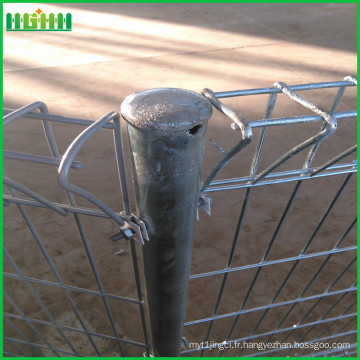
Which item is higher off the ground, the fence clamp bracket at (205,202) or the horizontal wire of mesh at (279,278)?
the fence clamp bracket at (205,202)

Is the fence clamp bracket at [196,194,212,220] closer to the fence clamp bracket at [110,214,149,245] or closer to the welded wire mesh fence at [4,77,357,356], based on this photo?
the fence clamp bracket at [110,214,149,245]

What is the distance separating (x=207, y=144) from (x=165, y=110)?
2154mm

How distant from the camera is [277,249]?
180 centimetres

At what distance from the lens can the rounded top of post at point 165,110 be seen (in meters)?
0.42

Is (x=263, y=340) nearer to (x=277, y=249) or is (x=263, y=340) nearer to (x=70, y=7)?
(x=277, y=249)

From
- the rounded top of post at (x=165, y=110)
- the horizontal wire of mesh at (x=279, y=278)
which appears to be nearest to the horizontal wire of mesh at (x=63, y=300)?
the horizontal wire of mesh at (x=279, y=278)

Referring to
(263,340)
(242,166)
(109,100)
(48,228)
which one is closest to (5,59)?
(109,100)

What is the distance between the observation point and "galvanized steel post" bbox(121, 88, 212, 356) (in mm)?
432

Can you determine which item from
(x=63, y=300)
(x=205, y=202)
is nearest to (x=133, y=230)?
(x=205, y=202)

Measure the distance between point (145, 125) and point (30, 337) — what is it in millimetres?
1387

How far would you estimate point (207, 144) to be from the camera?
2.57 metres

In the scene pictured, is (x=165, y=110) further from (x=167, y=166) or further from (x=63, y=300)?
(x=63, y=300)

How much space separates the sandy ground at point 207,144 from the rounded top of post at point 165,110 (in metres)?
1.25

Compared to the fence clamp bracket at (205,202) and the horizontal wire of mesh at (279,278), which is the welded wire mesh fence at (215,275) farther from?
the fence clamp bracket at (205,202)
